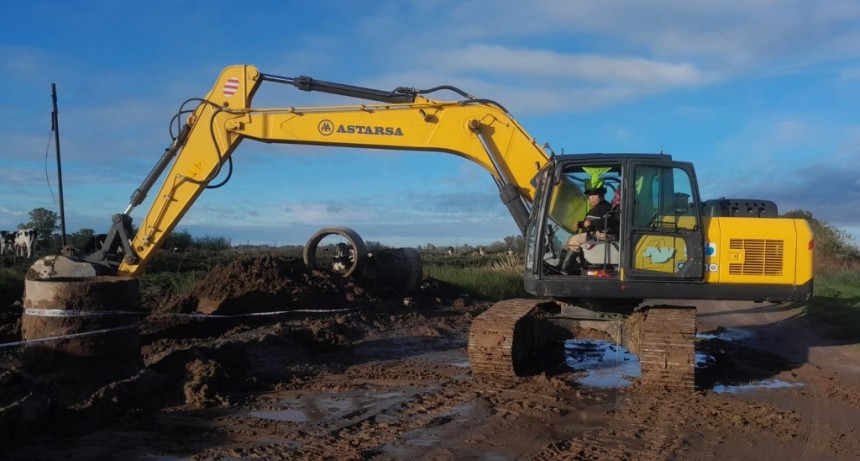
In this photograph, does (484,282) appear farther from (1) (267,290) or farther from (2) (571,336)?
(2) (571,336)

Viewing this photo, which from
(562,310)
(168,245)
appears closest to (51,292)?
(562,310)

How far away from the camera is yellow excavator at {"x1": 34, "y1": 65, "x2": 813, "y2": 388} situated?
860 centimetres

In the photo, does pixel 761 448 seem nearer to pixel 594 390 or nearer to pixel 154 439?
pixel 594 390

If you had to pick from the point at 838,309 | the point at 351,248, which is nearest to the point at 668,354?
the point at 351,248

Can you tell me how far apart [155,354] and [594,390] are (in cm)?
576

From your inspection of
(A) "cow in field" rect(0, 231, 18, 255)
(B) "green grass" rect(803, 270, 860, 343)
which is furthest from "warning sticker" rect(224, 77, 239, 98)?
(A) "cow in field" rect(0, 231, 18, 255)

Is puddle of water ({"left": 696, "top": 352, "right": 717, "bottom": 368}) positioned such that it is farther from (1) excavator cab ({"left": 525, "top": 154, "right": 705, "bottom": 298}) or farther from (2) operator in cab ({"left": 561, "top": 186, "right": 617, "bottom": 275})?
(2) operator in cab ({"left": 561, "top": 186, "right": 617, "bottom": 275})

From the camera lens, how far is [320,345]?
10828 millimetres

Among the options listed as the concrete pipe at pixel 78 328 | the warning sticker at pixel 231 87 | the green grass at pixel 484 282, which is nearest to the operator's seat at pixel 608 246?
the concrete pipe at pixel 78 328

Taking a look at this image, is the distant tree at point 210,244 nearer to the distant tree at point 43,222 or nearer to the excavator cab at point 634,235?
the distant tree at point 43,222

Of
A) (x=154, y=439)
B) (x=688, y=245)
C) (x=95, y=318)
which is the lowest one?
(x=154, y=439)

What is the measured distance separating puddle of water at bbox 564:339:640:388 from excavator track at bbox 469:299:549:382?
0.82 m

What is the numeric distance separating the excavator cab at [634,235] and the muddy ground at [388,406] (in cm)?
115

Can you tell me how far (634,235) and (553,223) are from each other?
1.04 meters
